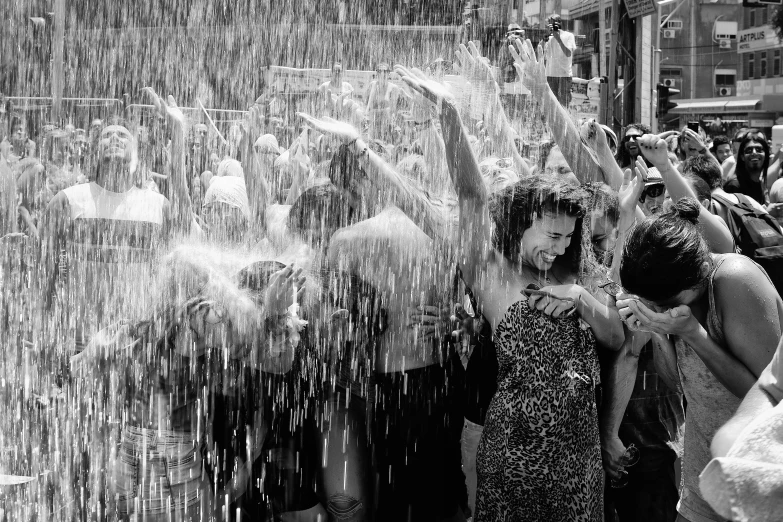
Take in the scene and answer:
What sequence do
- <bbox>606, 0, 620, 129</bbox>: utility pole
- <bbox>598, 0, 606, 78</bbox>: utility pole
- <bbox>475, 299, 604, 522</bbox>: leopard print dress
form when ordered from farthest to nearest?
1. <bbox>598, 0, 606, 78</bbox>: utility pole
2. <bbox>606, 0, 620, 129</bbox>: utility pole
3. <bbox>475, 299, 604, 522</bbox>: leopard print dress

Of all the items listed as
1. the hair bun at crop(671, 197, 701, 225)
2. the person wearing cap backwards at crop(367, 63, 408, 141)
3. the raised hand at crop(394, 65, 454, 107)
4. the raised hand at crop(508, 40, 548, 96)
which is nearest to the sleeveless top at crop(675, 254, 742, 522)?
the hair bun at crop(671, 197, 701, 225)

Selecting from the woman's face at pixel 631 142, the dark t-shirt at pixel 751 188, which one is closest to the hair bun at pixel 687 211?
the woman's face at pixel 631 142

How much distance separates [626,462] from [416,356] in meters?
0.92

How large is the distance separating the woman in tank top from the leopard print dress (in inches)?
15.7

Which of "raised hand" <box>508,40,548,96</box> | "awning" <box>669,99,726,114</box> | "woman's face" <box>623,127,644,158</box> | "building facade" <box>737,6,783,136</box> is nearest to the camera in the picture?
"raised hand" <box>508,40,548,96</box>

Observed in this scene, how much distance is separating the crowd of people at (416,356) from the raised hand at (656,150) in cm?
1

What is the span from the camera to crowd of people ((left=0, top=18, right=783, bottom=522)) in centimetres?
268

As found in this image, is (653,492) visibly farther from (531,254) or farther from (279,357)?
(279,357)

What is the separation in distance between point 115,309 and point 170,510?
1.75 m

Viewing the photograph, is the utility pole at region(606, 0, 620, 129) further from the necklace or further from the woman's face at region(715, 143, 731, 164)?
the necklace

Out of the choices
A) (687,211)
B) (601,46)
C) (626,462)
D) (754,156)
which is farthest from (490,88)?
(601,46)

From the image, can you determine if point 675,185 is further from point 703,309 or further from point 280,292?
point 280,292

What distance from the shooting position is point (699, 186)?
4953mm

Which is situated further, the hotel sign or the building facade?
the hotel sign
